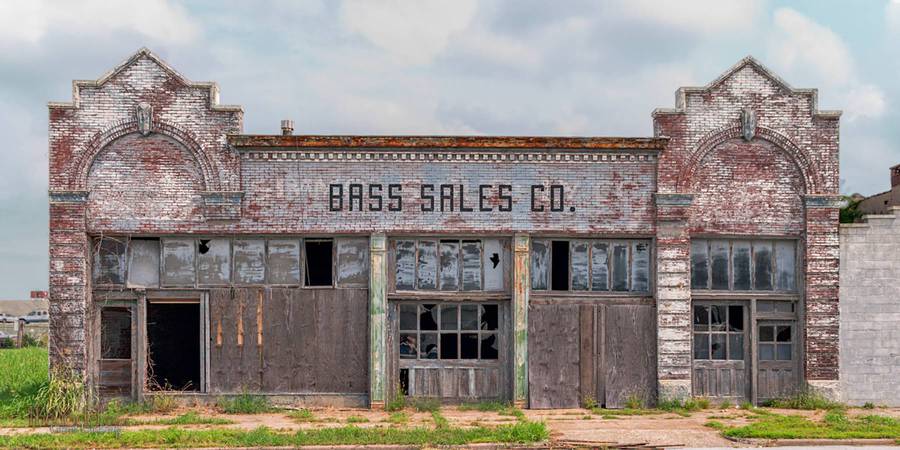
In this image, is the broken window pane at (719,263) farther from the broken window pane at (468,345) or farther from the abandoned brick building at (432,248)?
the broken window pane at (468,345)

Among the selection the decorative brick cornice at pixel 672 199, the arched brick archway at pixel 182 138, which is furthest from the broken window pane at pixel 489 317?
the arched brick archway at pixel 182 138

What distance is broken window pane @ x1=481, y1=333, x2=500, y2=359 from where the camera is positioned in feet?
54.2

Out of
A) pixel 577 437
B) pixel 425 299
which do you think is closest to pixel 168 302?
pixel 425 299

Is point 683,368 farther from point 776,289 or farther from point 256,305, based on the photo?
point 256,305

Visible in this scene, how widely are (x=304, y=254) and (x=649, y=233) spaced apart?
22.1 feet

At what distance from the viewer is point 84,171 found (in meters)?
15.9

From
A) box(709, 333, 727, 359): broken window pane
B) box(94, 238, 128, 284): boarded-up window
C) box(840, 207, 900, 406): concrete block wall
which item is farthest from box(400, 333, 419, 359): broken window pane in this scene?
box(840, 207, 900, 406): concrete block wall

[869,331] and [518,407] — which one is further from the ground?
[869,331]

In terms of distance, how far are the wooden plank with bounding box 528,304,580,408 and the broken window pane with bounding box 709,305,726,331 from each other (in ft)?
9.06

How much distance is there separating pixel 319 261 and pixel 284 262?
68cm

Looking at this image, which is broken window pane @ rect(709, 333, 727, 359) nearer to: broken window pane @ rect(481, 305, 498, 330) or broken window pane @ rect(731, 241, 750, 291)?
broken window pane @ rect(731, 241, 750, 291)

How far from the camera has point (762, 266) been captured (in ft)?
55.4

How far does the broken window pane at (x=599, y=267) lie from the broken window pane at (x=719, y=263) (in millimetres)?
2124

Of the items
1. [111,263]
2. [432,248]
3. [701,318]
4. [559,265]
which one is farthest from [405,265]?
[701,318]
